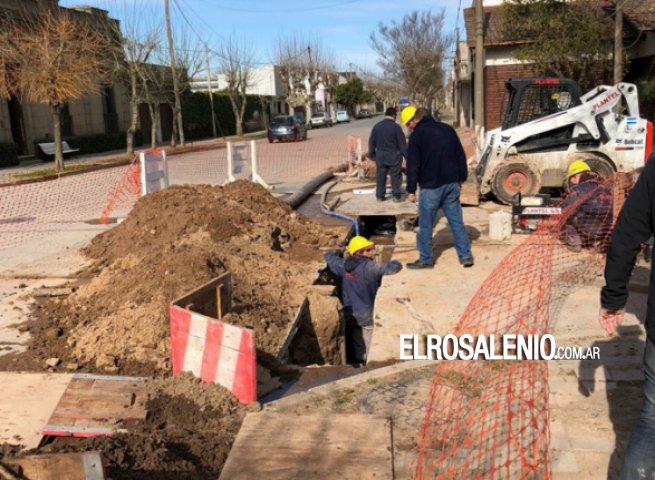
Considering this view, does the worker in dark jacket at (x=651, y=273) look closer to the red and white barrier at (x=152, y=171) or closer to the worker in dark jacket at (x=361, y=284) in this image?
the worker in dark jacket at (x=361, y=284)

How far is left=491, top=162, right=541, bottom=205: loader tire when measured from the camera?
40.2ft

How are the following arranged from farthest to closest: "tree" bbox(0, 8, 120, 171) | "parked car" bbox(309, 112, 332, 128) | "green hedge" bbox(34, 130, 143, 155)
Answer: "parked car" bbox(309, 112, 332, 128), "green hedge" bbox(34, 130, 143, 155), "tree" bbox(0, 8, 120, 171)

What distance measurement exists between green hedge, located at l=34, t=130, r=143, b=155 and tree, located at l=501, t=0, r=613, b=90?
65.1 feet

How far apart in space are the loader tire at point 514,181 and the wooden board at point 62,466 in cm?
1038

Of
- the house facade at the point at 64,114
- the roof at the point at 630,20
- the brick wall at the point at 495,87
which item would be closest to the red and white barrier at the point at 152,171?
the roof at the point at 630,20

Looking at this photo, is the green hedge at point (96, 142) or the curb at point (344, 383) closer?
the curb at point (344, 383)

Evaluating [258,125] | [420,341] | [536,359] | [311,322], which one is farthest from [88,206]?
[258,125]

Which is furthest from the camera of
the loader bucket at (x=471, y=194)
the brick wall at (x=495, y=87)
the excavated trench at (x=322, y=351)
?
the brick wall at (x=495, y=87)

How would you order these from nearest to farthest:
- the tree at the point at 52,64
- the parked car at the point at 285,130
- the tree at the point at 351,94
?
the tree at the point at 52,64 < the parked car at the point at 285,130 < the tree at the point at 351,94

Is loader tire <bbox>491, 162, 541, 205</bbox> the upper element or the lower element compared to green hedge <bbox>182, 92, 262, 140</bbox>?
lower

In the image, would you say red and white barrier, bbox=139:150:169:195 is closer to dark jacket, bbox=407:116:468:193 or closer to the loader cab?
dark jacket, bbox=407:116:468:193

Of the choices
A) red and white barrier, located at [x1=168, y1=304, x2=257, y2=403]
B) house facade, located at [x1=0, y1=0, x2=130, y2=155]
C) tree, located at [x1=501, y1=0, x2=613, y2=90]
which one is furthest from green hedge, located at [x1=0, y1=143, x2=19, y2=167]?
red and white barrier, located at [x1=168, y1=304, x2=257, y2=403]

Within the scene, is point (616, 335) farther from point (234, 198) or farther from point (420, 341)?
point (234, 198)

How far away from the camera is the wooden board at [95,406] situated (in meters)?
4.27
